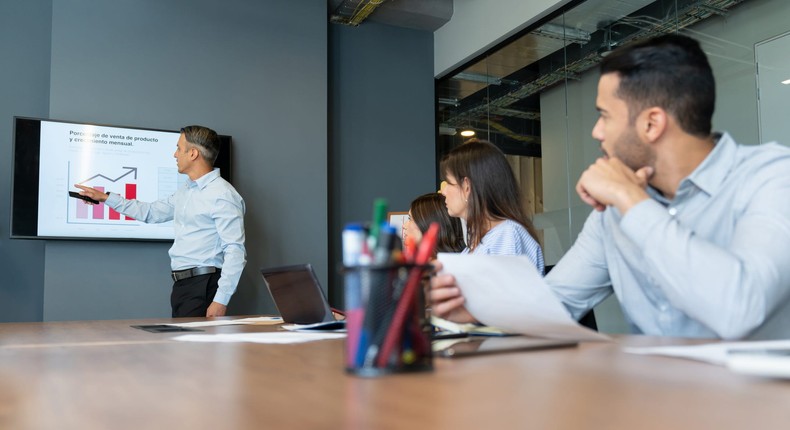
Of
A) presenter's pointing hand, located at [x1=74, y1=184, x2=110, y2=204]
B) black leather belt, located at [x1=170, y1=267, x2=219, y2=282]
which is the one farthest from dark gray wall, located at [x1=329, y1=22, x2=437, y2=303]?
presenter's pointing hand, located at [x1=74, y1=184, x2=110, y2=204]

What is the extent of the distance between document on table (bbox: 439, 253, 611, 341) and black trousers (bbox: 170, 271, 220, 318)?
266 centimetres

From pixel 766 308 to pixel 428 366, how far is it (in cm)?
63

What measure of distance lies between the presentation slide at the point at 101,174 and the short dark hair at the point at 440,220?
1878mm

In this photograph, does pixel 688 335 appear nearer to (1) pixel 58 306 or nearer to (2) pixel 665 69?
(2) pixel 665 69

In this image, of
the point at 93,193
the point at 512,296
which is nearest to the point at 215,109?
the point at 93,193

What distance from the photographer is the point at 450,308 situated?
129 centimetres

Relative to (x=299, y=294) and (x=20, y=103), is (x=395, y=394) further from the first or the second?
(x=20, y=103)

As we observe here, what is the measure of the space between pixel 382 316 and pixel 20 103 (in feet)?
15.0

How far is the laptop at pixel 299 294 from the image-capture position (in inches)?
70.2

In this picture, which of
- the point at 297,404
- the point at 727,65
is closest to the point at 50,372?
the point at 297,404

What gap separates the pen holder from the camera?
654mm

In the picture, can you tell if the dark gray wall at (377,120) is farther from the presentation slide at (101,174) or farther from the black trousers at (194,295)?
the black trousers at (194,295)

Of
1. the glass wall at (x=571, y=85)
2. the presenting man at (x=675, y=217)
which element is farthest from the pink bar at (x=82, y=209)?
the presenting man at (x=675, y=217)

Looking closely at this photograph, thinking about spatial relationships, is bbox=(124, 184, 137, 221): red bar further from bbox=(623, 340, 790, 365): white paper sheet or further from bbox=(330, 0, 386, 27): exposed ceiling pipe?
bbox=(623, 340, 790, 365): white paper sheet
